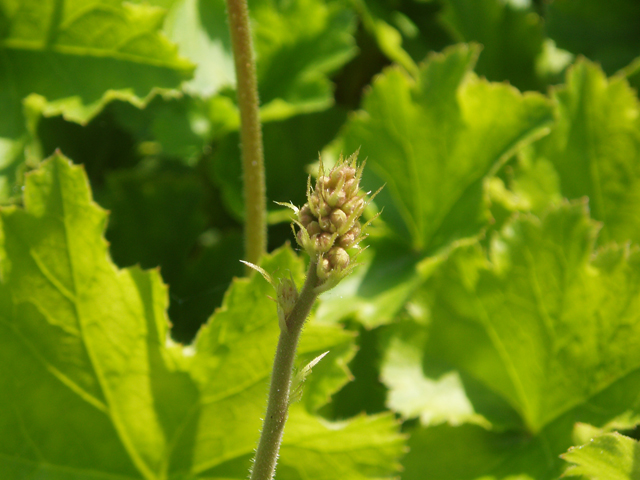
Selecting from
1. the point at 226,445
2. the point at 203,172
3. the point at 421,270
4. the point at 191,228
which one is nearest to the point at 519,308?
the point at 421,270

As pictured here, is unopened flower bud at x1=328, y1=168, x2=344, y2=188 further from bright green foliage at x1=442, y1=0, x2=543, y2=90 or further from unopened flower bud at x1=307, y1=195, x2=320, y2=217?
bright green foliage at x1=442, y1=0, x2=543, y2=90

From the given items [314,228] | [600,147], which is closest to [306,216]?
[314,228]

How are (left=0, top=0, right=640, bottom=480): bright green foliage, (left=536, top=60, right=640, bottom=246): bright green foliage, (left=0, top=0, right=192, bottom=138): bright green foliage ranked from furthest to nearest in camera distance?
(left=536, top=60, right=640, bottom=246): bright green foliage < (left=0, top=0, right=192, bottom=138): bright green foliage < (left=0, top=0, right=640, bottom=480): bright green foliage

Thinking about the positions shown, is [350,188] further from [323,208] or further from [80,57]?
[80,57]

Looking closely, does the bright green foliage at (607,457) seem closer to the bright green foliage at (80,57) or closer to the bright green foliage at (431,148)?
the bright green foliage at (431,148)

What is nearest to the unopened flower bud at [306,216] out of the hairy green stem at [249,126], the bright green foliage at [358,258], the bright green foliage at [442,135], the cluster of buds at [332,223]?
the cluster of buds at [332,223]

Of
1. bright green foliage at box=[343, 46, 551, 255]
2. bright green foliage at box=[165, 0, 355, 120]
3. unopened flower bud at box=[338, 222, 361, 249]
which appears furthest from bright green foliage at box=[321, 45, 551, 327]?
unopened flower bud at box=[338, 222, 361, 249]
